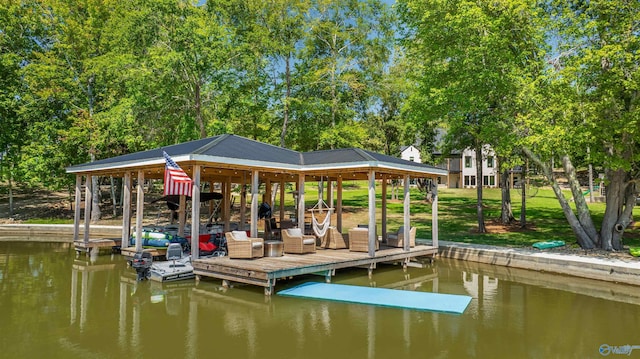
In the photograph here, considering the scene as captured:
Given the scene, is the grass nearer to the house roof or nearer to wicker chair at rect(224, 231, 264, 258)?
the house roof

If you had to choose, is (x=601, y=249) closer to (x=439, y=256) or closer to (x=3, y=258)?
(x=439, y=256)

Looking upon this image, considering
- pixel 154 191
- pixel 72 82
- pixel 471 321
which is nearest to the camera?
pixel 471 321

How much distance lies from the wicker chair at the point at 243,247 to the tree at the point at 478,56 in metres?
7.44

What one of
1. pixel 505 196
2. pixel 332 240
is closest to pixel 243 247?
pixel 332 240

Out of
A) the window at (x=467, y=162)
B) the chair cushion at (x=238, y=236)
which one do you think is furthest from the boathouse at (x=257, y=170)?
the window at (x=467, y=162)

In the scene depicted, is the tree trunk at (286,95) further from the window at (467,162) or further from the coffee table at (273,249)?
the window at (467,162)

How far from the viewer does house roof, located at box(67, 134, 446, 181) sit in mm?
9609

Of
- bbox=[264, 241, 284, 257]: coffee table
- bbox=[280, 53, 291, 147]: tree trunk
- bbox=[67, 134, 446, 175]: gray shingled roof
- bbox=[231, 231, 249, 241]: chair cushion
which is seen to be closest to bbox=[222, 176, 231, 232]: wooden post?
bbox=[67, 134, 446, 175]: gray shingled roof

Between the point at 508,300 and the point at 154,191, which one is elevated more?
the point at 154,191

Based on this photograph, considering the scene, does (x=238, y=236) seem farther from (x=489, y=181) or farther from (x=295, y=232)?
(x=489, y=181)

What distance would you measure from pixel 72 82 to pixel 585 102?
75.5ft

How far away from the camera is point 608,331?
255 inches

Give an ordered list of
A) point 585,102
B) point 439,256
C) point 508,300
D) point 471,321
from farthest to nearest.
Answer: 1. point 439,256
2. point 585,102
3. point 508,300
4. point 471,321

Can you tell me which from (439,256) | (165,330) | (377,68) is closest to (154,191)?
(377,68)
